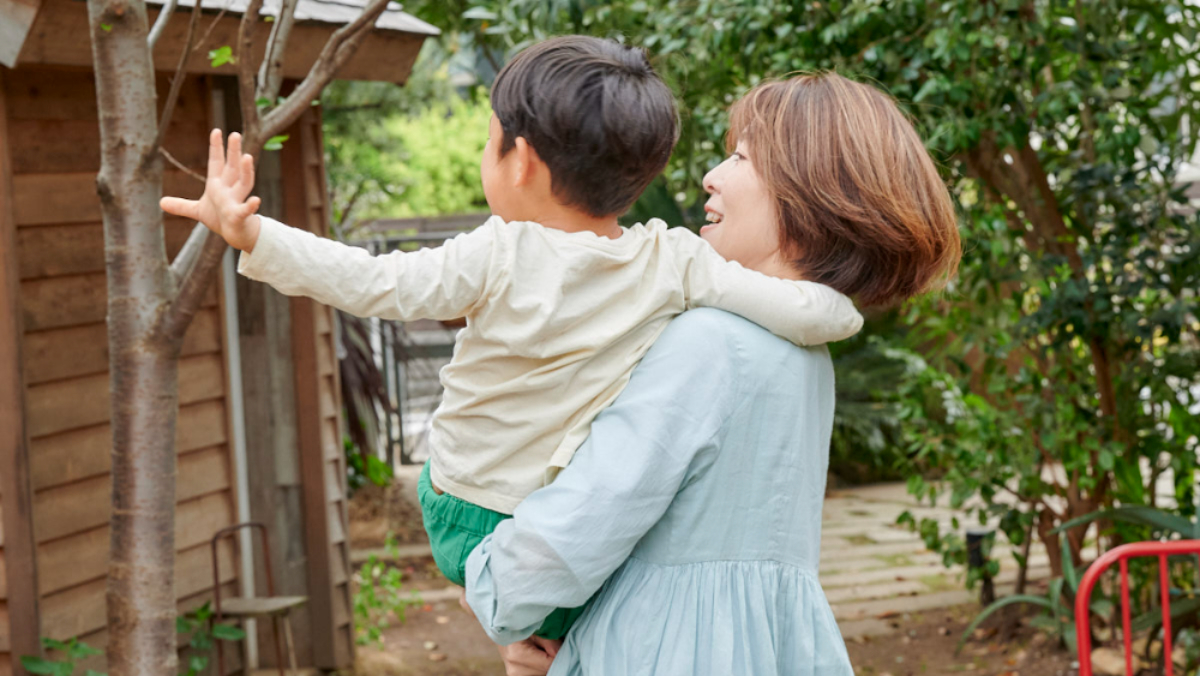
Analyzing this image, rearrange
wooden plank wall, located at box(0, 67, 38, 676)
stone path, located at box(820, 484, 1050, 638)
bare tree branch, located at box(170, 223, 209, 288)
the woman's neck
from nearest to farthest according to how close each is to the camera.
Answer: the woman's neck → bare tree branch, located at box(170, 223, 209, 288) → wooden plank wall, located at box(0, 67, 38, 676) → stone path, located at box(820, 484, 1050, 638)

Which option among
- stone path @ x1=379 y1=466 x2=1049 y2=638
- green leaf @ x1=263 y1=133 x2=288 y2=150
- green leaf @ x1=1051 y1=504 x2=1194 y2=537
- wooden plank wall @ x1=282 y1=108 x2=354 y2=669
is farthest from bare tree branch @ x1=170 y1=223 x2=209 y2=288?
stone path @ x1=379 y1=466 x2=1049 y2=638

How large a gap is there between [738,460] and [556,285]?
0.84ft

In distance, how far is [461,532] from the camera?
125cm

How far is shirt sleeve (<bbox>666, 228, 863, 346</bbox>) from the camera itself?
1.17 m

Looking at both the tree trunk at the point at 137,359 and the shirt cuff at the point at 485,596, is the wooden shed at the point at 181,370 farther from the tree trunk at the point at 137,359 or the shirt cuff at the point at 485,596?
the shirt cuff at the point at 485,596

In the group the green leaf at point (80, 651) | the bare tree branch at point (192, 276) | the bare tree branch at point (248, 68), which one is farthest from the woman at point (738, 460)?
the green leaf at point (80, 651)

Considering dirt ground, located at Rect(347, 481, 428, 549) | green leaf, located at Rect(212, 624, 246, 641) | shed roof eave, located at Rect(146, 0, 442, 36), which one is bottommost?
dirt ground, located at Rect(347, 481, 428, 549)

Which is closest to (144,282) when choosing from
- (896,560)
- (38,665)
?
(38,665)

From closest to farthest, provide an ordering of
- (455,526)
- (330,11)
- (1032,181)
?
1. (455,526)
2. (330,11)
3. (1032,181)

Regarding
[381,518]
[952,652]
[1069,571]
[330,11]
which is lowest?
[952,652]

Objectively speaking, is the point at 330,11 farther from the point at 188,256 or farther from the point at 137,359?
the point at 137,359

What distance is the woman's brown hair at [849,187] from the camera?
1.21 meters

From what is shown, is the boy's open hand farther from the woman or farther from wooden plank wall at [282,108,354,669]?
wooden plank wall at [282,108,354,669]

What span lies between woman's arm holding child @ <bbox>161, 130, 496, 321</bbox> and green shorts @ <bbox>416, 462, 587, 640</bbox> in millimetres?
235
